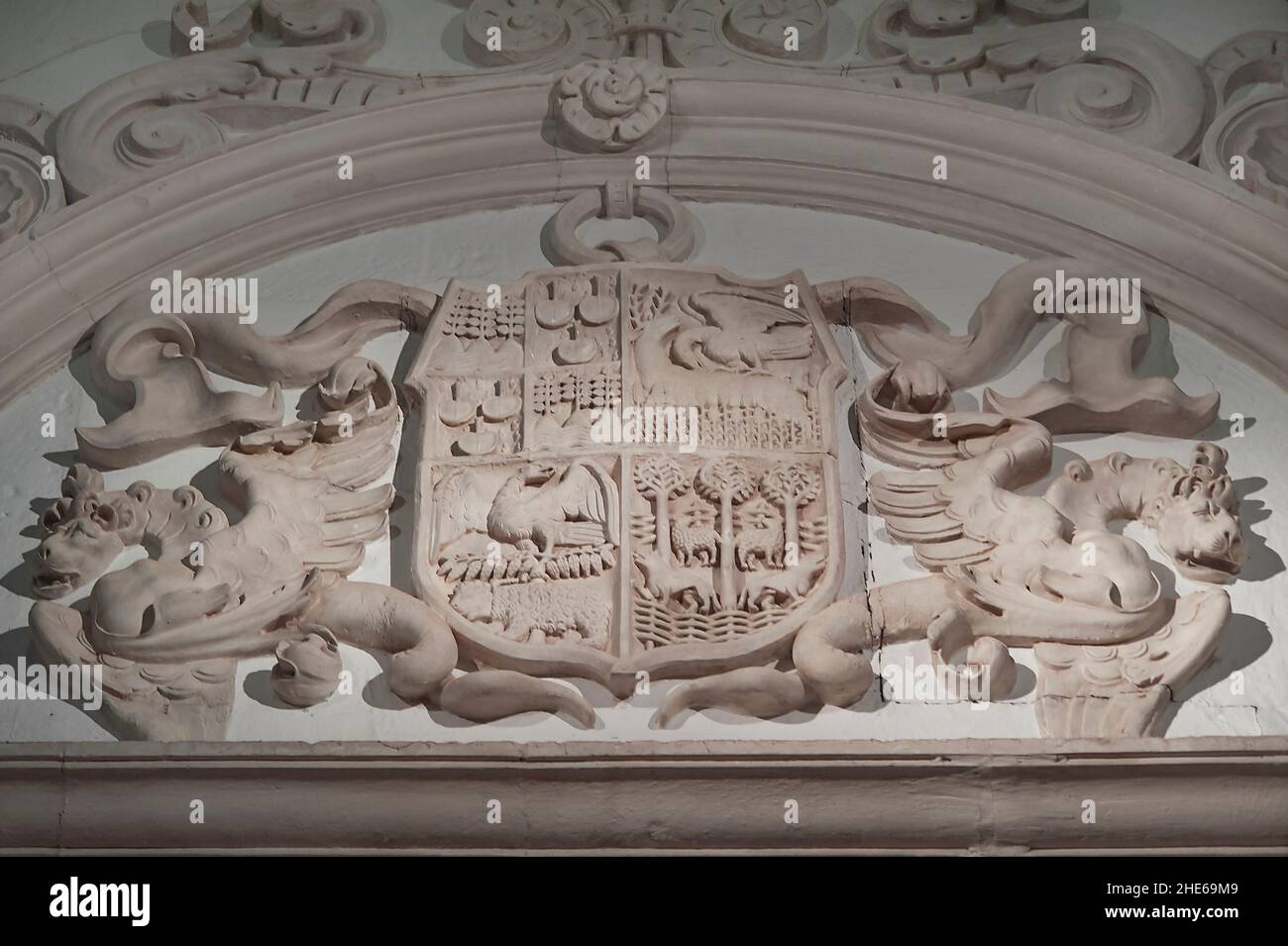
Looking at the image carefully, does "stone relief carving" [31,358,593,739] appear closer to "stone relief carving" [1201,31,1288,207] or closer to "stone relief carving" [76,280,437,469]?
"stone relief carving" [76,280,437,469]

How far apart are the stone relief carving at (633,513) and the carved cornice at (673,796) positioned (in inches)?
5.5

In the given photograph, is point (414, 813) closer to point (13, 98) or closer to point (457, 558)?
point (457, 558)

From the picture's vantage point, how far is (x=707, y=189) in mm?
3713

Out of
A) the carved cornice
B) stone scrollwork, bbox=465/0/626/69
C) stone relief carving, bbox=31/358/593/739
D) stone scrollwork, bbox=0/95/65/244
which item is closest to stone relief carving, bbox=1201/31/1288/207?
stone scrollwork, bbox=465/0/626/69

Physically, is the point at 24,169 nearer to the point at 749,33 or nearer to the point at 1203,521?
the point at 749,33

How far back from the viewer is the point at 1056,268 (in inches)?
135

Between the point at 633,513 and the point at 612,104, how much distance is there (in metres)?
1.07

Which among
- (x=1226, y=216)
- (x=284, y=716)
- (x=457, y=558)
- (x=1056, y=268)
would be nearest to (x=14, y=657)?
(x=284, y=716)

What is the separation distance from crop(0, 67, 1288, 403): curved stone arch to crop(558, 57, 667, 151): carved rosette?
0.03 metres

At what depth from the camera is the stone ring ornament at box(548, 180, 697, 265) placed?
3.51 m

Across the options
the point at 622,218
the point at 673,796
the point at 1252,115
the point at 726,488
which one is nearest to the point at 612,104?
the point at 622,218

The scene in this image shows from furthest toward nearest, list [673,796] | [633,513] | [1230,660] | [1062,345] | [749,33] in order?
[749,33]
[1062,345]
[633,513]
[1230,660]
[673,796]

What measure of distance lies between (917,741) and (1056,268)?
1.11m

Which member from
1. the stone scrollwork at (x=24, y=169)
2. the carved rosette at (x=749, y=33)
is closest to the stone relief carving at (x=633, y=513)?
the stone scrollwork at (x=24, y=169)
